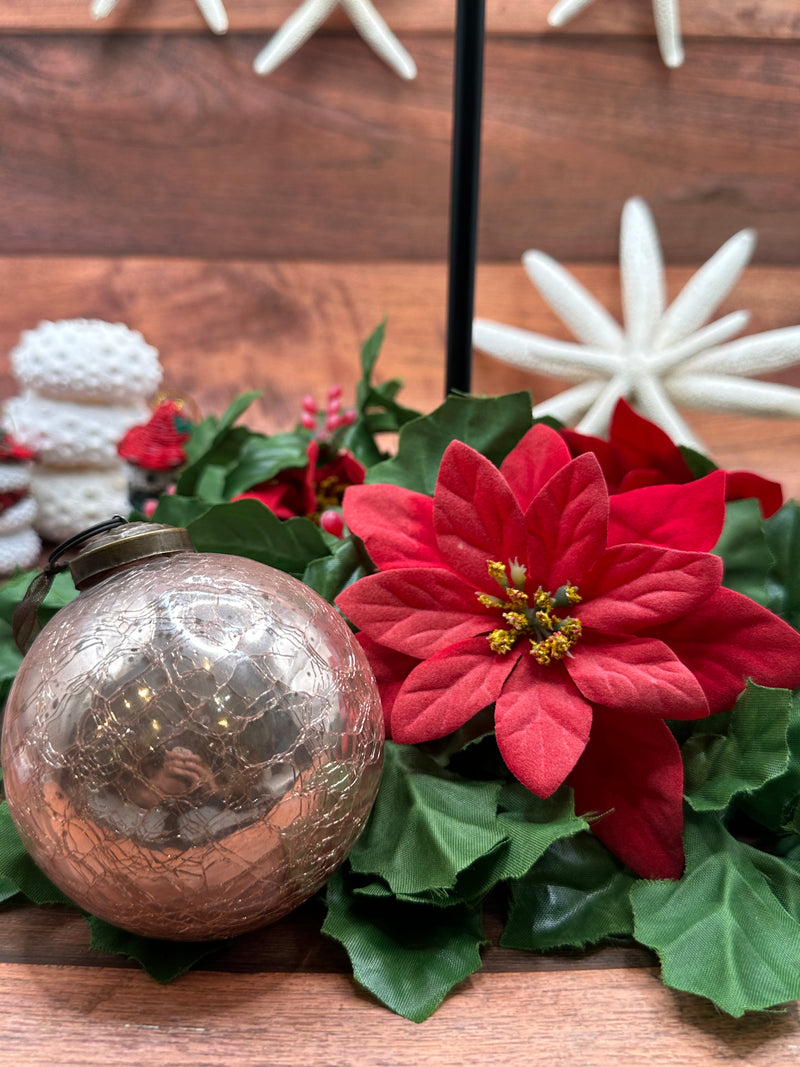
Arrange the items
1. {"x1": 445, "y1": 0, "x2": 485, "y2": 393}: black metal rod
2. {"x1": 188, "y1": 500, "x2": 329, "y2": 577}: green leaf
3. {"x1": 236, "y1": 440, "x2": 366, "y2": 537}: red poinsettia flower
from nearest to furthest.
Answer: {"x1": 188, "y1": 500, "x2": 329, "y2": 577}: green leaf
{"x1": 236, "y1": 440, "x2": 366, "y2": 537}: red poinsettia flower
{"x1": 445, "y1": 0, "x2": 485, "y2": 393}: black metal rod

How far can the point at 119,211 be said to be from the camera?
2.63 feet

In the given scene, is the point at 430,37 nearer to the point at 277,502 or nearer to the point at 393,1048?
the point at 277,502

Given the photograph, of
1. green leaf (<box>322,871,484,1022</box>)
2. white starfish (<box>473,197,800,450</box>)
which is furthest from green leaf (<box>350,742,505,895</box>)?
white starfish (<box>473,197,800,450</box>)

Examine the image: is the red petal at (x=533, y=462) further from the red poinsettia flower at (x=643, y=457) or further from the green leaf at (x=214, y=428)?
the green leaf at (x=214, y=428)

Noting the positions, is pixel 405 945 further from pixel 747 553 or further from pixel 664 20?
pixel 664 20

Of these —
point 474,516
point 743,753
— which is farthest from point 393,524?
point 743,753

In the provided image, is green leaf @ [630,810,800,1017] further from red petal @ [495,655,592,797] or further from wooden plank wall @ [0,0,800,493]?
wooden plank wall @ [0,0,800,493]

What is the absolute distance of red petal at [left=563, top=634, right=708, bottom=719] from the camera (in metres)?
0.25

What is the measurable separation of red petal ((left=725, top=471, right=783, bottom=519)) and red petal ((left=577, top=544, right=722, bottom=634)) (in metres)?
0.09

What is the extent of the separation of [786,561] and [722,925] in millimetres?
144

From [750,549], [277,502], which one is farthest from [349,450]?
[750,549]

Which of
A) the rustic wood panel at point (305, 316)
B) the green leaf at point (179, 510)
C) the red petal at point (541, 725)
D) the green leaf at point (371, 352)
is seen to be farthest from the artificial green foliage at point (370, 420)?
the rustic wood panel at point (305, 316)

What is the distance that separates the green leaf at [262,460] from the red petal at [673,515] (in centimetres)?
19

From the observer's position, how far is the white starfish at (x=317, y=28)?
0.72 metres
